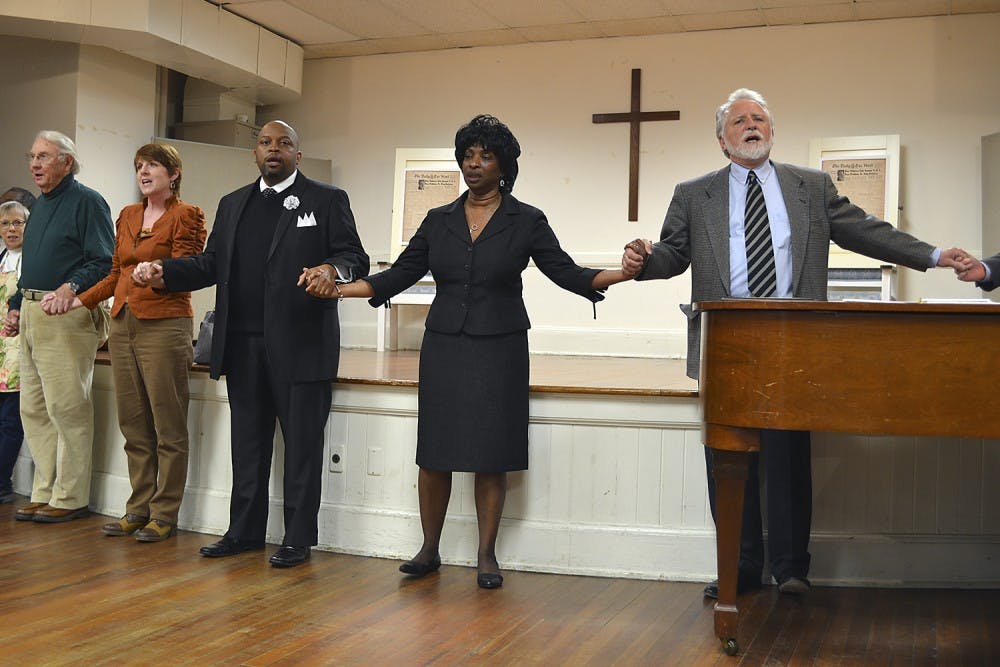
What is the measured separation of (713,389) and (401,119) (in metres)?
6.27

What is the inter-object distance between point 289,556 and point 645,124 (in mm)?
5131

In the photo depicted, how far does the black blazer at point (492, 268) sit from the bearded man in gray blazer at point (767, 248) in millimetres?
318

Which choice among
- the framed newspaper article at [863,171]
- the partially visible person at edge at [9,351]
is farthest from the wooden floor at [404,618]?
the framed newspaper article at [863,171]

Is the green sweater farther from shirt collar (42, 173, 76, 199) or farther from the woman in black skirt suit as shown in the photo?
the woman in black skirt suit

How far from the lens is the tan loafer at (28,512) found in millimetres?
3936

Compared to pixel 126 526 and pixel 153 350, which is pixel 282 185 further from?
pixel 126 526

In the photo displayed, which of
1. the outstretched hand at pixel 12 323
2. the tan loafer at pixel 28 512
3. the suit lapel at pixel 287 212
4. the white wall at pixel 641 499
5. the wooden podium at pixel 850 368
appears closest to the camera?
the wooden podium at pixel 850 368

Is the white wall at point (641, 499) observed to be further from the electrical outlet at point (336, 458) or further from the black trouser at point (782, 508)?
the black trouser at point (782, 508)

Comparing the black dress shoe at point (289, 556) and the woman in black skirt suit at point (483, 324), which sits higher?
the woman in black skirt suit at point (483, 324)

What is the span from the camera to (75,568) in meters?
3.17

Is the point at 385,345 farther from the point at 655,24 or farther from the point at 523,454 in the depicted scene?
the point at 523,454

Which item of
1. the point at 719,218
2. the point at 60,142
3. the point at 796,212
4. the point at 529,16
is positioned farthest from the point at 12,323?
the point at 529,16

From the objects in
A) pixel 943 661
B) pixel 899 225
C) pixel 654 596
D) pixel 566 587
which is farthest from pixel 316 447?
pixel 899 225

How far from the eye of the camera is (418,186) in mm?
7602
